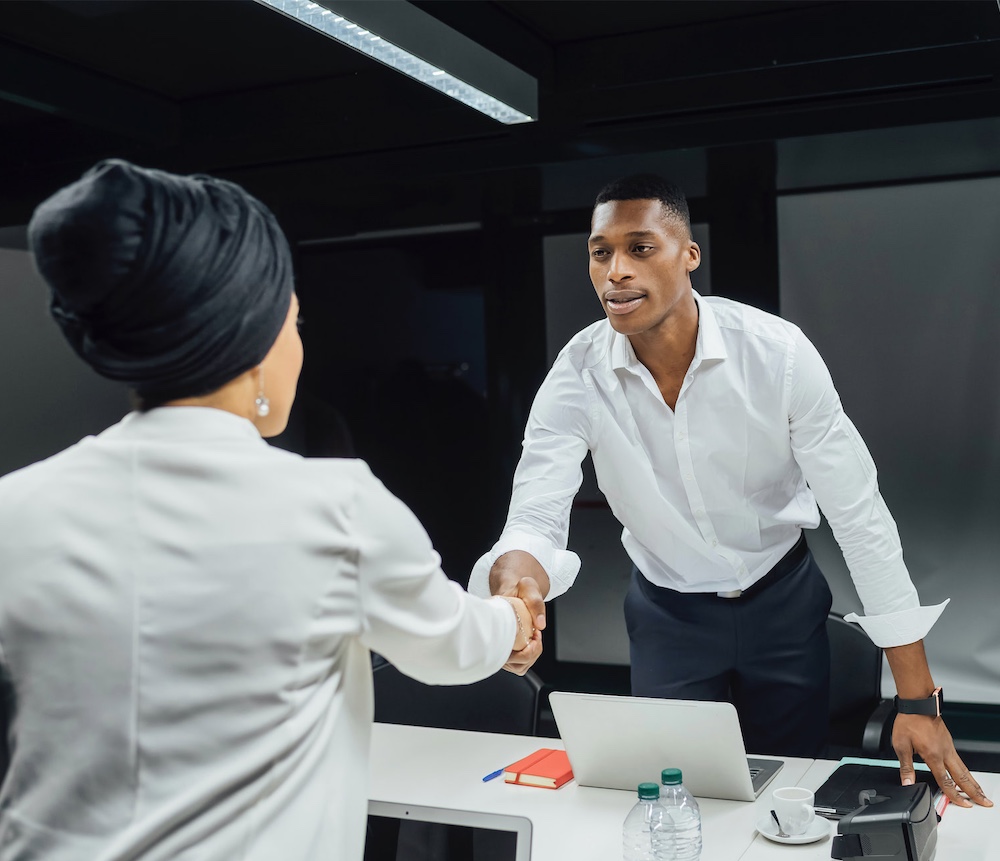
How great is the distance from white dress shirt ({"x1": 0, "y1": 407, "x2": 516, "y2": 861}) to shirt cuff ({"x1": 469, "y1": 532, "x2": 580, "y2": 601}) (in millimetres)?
1301

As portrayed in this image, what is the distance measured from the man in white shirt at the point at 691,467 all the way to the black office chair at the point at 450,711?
320 millimetres

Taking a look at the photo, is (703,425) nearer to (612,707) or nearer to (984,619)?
(612,707)

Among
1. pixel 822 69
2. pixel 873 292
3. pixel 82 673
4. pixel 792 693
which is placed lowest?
pixel 792 693

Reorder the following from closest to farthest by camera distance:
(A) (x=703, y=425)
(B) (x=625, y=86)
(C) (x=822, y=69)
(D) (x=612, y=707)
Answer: (D) (x=612, y=707), (A) (x=703, y=425), (C) (x=822, y=69), (B) (x=625, y=86)

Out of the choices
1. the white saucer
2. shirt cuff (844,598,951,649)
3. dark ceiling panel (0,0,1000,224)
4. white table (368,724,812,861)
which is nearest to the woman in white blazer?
white table (368,724,812,861)

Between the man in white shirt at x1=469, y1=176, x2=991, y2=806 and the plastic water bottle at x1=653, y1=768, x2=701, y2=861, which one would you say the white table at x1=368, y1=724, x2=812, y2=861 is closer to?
the plastic water bottle at x1=653, y1=768, x2=701, y2=861

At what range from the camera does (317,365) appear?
519 centimetres

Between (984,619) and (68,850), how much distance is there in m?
4.14

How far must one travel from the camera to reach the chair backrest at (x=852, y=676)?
2881 mm

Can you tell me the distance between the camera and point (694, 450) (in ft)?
8.46

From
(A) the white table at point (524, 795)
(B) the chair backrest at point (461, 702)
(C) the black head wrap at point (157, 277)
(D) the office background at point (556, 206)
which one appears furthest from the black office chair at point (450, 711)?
(D) the office background at point (556, 206)

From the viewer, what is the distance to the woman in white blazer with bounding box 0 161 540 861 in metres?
0.99

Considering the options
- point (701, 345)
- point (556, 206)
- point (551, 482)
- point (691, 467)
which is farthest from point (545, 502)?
point (556, 206)

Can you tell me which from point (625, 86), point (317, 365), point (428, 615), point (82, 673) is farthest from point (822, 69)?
point (82, 673)
